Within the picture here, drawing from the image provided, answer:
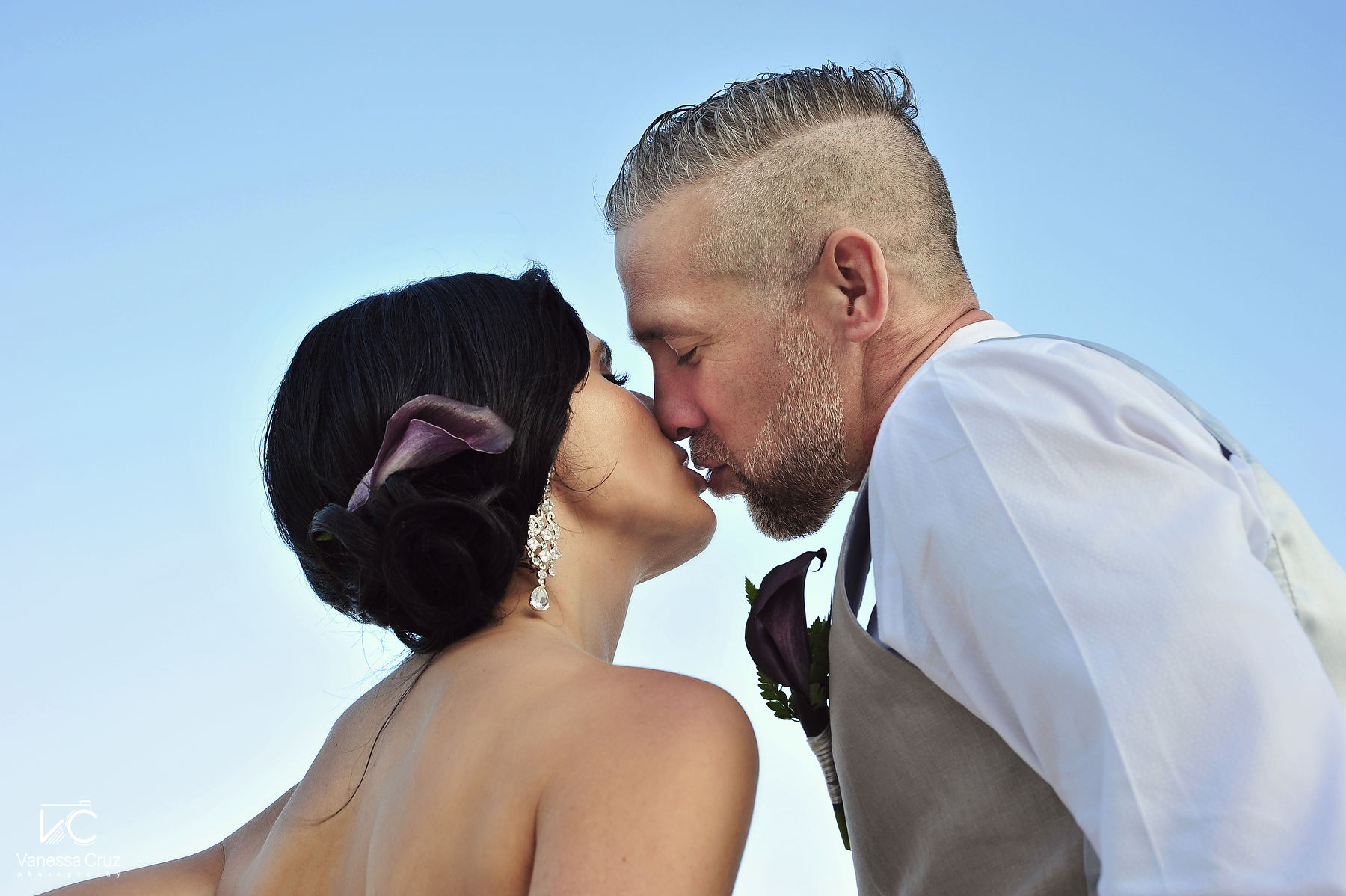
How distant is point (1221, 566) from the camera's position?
1.49 meters

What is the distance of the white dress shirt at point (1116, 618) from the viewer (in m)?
1.41

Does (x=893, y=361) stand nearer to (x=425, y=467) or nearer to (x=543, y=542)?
(x=543, y=542)

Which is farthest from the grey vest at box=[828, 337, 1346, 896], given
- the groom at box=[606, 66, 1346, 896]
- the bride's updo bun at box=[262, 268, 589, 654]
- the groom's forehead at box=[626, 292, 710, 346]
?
the groom's forehead at box=[626, 292, 710, 346]

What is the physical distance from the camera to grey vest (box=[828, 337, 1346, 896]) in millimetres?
1777

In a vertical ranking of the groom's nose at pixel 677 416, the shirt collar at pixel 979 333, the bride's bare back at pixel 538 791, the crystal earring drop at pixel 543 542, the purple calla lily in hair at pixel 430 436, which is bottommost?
the bride's bare back at pixel 538 791

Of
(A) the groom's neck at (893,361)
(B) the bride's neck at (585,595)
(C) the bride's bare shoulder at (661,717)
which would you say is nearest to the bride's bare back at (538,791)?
(C) the bride's bare shoulder at (661,717)

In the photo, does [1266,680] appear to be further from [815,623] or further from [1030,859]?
[815,623]

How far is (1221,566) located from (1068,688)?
0.91 feet

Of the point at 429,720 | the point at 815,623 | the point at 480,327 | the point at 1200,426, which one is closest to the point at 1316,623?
the point at 1200,426

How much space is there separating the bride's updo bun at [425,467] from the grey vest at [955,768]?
3.27 feet

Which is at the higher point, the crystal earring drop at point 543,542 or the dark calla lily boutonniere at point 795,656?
the crystal earring drop at point 543,542

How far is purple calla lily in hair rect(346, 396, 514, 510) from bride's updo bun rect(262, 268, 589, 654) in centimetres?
6

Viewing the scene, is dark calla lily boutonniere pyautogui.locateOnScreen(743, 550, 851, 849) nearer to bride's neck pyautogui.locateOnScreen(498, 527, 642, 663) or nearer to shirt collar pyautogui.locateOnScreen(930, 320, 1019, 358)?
bride's neck pyautogui.locateOnScreen(498, 527, 642, 663)

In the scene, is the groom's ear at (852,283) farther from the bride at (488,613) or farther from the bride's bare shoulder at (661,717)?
the bride's bare shoulder at (661,717)
